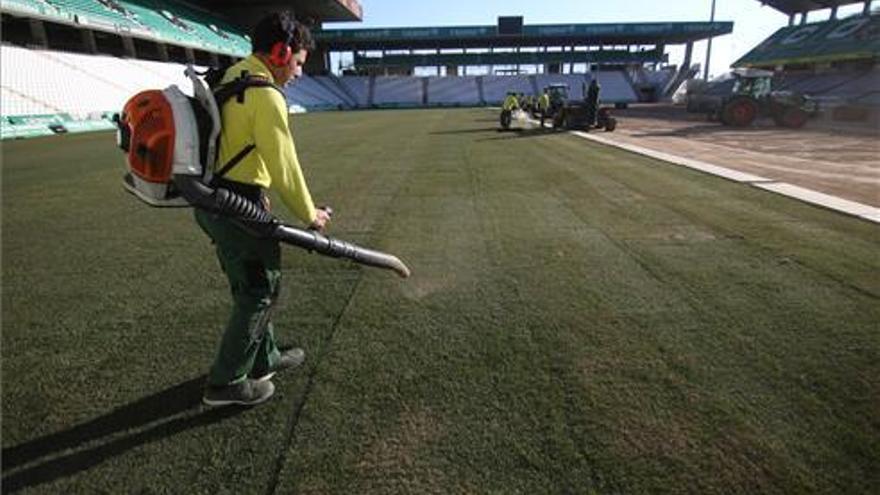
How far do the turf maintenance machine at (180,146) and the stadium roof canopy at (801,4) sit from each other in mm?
61997

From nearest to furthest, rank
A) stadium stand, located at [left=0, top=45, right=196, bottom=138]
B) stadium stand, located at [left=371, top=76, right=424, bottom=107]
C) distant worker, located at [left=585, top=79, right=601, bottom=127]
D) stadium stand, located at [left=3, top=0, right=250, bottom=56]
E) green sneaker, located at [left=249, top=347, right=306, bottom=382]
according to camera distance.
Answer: green sneaker, located at [left=249, top=347, right=306, bottom=382] < distant worker, located at [left=585, top=79, right=601, bottom=127] < stadium stand, located at [left=0, top=45, right=196, bottom=138] < stadium stand, located at [left=3, top=0, right=250, bottom=56] < stadium stand, located at [left=371, top=76, right=424, bottom=107]

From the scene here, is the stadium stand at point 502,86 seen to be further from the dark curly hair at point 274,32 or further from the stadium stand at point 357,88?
the dark curly hair at point 274,32

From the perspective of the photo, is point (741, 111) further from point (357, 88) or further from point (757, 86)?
point (357, 88)

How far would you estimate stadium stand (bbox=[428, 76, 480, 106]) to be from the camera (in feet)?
231

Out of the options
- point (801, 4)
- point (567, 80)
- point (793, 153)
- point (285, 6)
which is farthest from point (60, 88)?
point (567, 80)

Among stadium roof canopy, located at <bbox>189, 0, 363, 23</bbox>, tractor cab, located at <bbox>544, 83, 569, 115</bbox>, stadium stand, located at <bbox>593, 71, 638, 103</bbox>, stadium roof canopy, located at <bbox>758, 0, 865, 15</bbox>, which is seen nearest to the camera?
tractor cab, located at <bbox>544, 83, 569, 115</bbox>

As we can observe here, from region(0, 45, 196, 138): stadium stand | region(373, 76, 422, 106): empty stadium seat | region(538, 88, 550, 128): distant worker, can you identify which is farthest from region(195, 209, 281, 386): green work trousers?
region(373, 76, 422, 106): empty stadium seat

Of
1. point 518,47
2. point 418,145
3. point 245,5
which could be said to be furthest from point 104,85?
point 518,47

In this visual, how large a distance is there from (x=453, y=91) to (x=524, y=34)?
1186 cm

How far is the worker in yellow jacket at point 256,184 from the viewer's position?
2365mm

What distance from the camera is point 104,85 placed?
29203 millimetres

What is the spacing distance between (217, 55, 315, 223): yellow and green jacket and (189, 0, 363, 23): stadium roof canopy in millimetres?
54539

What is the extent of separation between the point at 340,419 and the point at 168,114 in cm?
166

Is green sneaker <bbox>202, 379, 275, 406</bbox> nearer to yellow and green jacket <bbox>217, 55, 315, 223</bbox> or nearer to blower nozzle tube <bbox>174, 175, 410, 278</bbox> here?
blower nozzle tube <bbox>174, 175, 410, 278</bbox>
